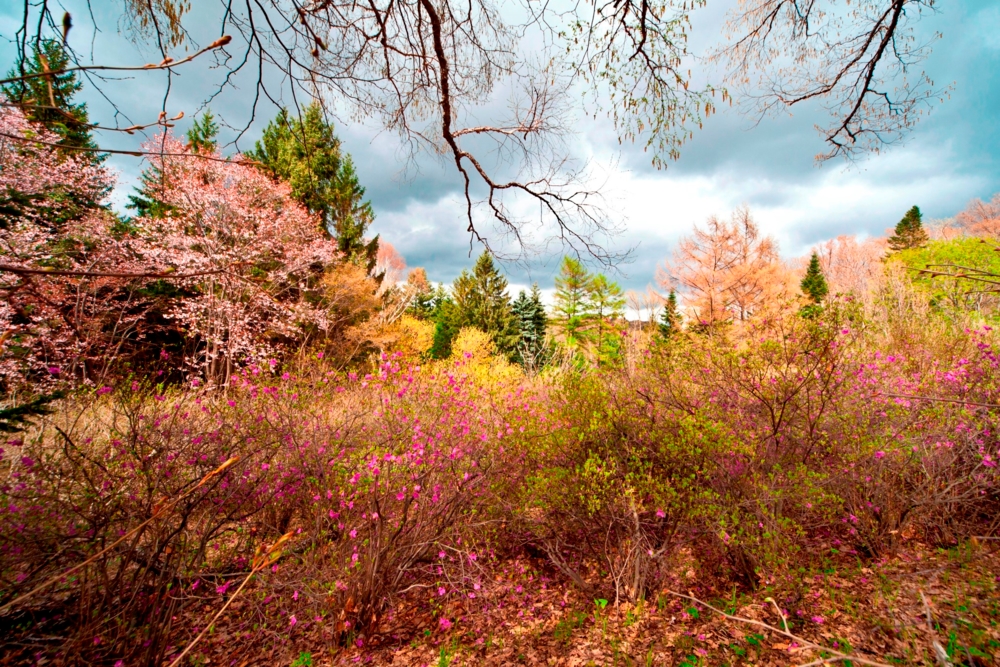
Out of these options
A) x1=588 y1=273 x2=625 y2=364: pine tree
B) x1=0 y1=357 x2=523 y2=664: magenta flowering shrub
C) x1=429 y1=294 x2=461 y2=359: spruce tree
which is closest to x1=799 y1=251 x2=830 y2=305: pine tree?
x1=588 y1=273 x2=625 y2=364: pine tree

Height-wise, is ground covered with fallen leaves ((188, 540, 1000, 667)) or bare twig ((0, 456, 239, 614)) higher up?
bare twig ((0, 456, 239, 614))

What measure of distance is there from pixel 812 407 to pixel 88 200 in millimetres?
14093

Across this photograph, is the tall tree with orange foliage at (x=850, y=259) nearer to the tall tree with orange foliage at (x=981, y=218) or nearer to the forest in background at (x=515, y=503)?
the tall tree with orange foliage at (x=981, y=218)

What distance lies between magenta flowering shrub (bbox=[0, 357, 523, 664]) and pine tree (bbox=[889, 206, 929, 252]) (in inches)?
1289

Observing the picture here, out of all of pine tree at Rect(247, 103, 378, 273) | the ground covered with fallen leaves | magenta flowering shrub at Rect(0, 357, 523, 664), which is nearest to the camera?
magenta flowering shrub at Rect(0, 357, 523, 664)

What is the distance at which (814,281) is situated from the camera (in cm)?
2538

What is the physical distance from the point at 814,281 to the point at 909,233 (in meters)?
7.23

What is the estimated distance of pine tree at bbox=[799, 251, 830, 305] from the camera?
2448 cm

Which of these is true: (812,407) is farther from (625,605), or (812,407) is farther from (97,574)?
(97,574)

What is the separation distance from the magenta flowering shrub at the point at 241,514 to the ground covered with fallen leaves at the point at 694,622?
211 mm

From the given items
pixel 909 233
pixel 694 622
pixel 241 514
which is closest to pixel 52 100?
pixel 241 514

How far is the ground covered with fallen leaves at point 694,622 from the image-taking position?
2490 millimetres

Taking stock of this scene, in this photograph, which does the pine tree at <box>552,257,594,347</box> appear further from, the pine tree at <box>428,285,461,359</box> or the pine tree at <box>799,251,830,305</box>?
the pine tree at <box>799,251,830,305</box>

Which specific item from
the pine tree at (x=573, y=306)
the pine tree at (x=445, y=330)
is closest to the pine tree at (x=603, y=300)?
the pine tree at (x=573, y=306)
